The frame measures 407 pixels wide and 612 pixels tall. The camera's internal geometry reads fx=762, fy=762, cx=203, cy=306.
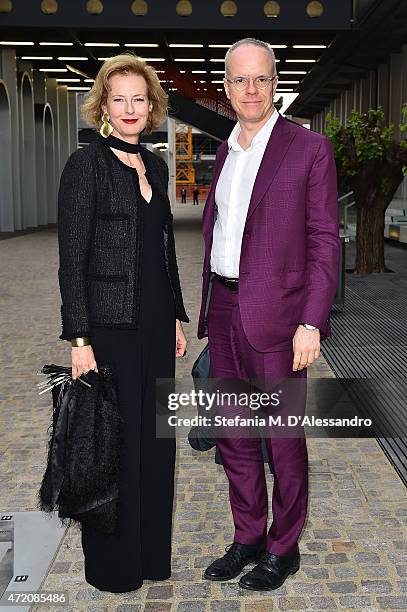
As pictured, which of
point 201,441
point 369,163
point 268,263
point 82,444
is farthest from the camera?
point 369,163

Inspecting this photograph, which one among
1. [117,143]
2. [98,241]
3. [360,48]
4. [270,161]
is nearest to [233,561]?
[98,241]

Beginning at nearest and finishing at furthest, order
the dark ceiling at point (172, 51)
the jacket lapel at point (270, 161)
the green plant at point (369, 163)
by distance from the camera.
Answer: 1. the jacket lapel at point (270, 161)
2. the green plant at point (369, 163)
3. the dark ceiling at point (172, 51)

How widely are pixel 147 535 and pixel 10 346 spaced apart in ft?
17.0

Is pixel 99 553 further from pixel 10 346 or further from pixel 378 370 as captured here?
pixel 10 346

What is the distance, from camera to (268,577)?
2.91 m

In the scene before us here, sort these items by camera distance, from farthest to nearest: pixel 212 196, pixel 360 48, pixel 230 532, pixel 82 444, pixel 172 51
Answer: pixel 172 51, pixel 360 48, pixel 230 532, pixel 212 196, pixel 82 444

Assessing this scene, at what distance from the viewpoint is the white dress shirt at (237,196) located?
9.12ft

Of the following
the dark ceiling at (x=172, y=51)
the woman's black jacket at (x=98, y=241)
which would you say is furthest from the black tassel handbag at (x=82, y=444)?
the dark ceiling at (x=172, y=51)

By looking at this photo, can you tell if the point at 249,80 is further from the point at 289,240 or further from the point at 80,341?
the point at 80,341

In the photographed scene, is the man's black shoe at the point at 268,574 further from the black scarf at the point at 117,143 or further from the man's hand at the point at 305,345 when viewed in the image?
the black scarf at the point at 117,143

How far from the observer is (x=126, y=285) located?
2643 millimetres

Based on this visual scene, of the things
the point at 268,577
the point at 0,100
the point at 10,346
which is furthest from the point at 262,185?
the point at 0,100

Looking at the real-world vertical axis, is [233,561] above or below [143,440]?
below

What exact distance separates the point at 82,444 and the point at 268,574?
3.02 ft
